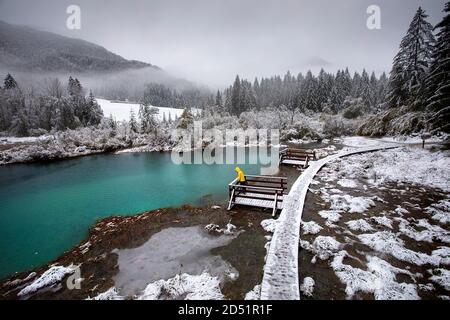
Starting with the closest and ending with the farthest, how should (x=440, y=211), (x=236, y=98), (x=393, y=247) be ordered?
(x=393, y=247) → (x=440, y=211) → (x=236, y=98)

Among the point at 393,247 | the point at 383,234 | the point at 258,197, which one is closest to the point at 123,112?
the point at 258,197

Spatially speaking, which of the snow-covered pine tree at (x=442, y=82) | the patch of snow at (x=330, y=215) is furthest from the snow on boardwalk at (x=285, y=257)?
the snow-covered pine tree at (x=442, y=82)

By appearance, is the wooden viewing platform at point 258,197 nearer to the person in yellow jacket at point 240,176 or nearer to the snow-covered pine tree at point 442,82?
the person in yellow jacket at point 240,176

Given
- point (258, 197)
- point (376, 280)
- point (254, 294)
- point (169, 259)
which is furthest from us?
point (258, 197)

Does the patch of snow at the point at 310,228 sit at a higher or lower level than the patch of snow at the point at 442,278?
higher

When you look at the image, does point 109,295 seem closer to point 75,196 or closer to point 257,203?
point 257,203

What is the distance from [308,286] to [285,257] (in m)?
1.23

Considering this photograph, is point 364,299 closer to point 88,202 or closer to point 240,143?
point 88,202

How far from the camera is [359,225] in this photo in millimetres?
8906

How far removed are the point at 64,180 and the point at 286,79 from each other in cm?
9667

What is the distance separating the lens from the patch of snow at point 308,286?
5.60m

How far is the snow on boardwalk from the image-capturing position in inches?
220

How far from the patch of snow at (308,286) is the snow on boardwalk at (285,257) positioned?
0.71ft
